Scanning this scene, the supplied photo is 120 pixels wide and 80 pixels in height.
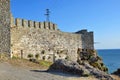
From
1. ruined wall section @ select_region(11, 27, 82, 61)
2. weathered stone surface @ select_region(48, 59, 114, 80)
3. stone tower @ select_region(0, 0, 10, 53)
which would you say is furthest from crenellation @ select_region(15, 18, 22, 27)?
weathered stone surface @ select_region(48, 59, 114, 80)

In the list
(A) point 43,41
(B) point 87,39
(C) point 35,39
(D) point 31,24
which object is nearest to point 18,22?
(D) point 31,24

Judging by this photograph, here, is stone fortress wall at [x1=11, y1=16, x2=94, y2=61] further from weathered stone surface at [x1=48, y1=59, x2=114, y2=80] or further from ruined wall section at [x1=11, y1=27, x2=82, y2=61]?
weathered stone surface at [x1=48, y1=59, x2=114, y2=80]

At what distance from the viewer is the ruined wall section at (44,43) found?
25.6 meters

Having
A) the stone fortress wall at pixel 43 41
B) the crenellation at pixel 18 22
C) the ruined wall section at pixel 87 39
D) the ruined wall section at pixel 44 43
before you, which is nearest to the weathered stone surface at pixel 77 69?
the stone fortress wall at pixel 43 41

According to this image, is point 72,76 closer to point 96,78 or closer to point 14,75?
point 96,78

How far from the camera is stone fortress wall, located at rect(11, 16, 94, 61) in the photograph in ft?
83.7

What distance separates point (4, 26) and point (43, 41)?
7396 mm

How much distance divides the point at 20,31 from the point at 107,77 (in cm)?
1086

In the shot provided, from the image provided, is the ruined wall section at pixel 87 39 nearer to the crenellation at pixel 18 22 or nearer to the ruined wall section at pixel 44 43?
the ruined wall section at pixel 44 43

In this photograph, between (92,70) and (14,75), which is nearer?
(14,75)

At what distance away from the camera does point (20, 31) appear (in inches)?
1019

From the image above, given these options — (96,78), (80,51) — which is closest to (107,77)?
(96,78)

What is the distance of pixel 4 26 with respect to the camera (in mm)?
21750

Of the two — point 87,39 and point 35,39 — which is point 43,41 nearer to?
point 35,39
